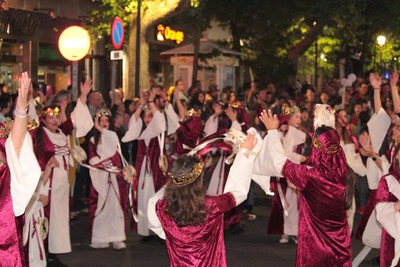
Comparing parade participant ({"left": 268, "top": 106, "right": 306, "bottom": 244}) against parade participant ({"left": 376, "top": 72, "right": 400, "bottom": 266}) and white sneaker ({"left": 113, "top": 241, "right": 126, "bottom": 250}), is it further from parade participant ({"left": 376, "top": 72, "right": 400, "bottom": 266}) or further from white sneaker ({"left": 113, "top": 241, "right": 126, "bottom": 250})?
parade participant ({"left": 376, "top": 72, "right": 400, "bottom": 266})

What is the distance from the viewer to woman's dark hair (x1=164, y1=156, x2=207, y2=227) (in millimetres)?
5918

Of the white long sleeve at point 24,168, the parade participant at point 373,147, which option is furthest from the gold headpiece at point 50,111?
the white long sleeve at point 24,168

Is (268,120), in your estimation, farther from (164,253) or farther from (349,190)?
(164,253)

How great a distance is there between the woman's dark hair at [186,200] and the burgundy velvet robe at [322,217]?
1.68 meters

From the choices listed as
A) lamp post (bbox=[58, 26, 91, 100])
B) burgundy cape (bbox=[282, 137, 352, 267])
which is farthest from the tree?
burgundy cape (bbox=[282, 137, 352, 267])

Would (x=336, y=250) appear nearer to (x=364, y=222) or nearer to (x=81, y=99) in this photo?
(x=364, y=222)

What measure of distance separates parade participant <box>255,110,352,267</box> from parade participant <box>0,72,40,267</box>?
225 centimetres

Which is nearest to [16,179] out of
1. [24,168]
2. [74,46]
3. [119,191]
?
[24,168]

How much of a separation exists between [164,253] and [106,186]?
3.73 feet

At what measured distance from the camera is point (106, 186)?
37.7 ft

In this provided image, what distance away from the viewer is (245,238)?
12.5 metres

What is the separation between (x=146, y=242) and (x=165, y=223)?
6135 millimetres

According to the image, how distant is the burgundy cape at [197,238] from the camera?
236 inches

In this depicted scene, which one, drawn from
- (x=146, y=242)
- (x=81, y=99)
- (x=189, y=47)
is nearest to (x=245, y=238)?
(x=146, y=242)
